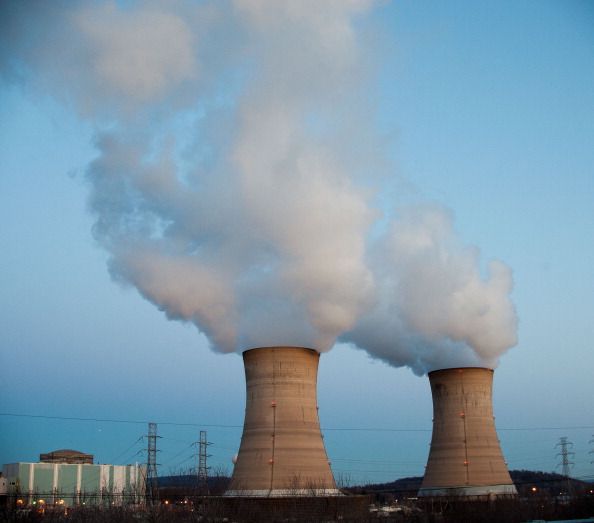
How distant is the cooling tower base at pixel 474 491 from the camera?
20.4 m

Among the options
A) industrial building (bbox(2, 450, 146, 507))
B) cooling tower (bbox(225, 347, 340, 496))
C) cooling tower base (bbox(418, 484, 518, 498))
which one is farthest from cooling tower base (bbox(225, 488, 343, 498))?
industrial building (bbox(2, 450, 146, 507))

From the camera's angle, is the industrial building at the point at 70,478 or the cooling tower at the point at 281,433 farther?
the industrial building at the point at 70,478

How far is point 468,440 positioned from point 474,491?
136cm

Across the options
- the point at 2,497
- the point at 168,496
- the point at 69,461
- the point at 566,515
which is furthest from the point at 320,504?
the point at 69,461

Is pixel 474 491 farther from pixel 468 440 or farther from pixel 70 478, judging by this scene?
pixel 70 478

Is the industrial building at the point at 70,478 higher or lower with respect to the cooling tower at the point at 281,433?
lower

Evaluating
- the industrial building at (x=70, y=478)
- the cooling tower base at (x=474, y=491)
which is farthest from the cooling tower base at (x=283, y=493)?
the industrial building at (x=70, y=478)

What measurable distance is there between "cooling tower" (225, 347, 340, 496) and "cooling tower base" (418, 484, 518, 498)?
189 inches

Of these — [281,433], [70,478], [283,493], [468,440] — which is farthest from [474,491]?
[70,478]

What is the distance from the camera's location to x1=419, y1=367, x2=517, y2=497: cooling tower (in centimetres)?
2055

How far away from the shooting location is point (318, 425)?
17578 mm

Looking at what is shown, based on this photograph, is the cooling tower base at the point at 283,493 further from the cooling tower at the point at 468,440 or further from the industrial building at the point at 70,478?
the industrial building at the point at 70,478

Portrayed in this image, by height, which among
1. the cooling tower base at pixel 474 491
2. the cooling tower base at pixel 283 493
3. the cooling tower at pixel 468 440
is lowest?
the cooling tower base at pixel 474 491

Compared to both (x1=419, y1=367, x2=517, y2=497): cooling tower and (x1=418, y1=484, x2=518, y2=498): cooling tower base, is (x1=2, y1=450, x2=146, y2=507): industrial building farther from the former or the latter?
(x1=419, y1=367, x2=517, y2=497): cooling tower
